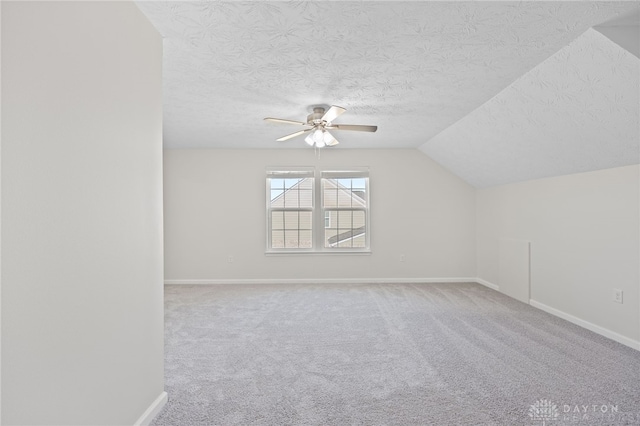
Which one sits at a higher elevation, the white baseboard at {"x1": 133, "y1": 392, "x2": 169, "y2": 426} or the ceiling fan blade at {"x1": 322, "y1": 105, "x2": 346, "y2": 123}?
the ceiling fan blade at {"x1": 322, "y1": 105, "x2": 346, "y2": 123}

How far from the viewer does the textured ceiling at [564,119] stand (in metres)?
2.38

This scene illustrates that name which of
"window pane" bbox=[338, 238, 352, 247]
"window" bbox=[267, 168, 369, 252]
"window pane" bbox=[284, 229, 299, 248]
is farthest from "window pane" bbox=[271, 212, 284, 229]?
"window pane" bbox=[338, 238, 352, 247]

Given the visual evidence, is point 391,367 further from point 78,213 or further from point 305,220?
point 305,220

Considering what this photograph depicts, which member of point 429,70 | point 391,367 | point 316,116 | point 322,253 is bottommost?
point 391,367

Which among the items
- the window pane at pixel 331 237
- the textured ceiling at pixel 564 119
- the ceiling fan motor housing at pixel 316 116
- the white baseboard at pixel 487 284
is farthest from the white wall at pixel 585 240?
the ceiling fan motor housing at pixel 316 116

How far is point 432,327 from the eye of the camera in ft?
12.0

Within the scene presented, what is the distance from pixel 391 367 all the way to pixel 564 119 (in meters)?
2.60

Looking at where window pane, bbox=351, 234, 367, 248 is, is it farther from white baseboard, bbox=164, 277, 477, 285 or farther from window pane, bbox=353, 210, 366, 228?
white baseboard, bbox=164, 277, 477, 285

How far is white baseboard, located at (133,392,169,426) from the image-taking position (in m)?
1.93

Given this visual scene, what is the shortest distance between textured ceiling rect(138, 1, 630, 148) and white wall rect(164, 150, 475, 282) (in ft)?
6.10

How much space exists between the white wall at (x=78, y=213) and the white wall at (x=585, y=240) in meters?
3.89

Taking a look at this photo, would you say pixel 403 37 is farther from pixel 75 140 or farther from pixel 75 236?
pixel 75 236

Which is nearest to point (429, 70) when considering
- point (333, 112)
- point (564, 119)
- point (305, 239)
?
point (333, 112)

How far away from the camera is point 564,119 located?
312 cm
